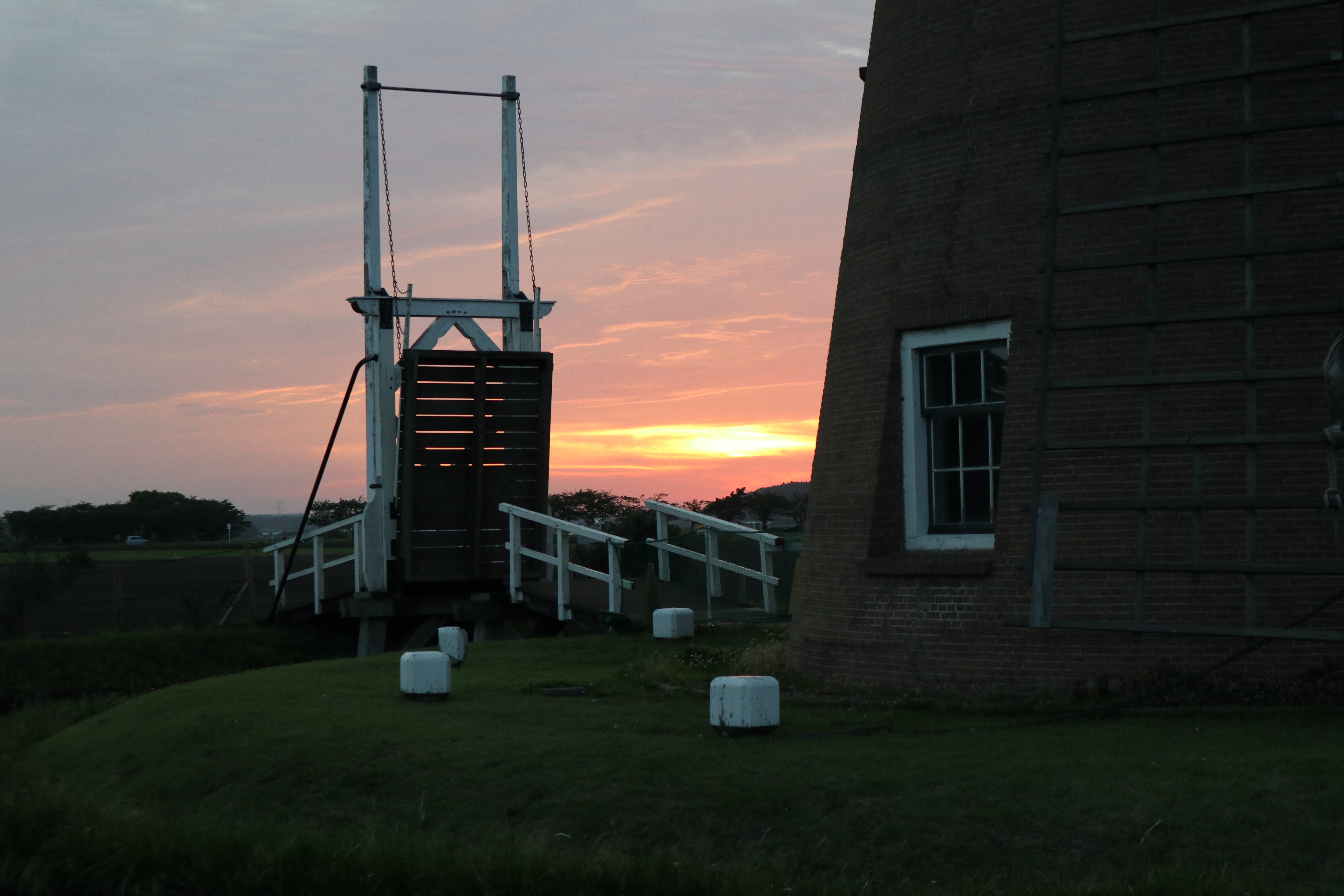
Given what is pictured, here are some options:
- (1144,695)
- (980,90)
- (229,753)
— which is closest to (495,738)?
(229,753)

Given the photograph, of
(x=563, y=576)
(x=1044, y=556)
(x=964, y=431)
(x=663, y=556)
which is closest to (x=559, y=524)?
(x=563, y=576)

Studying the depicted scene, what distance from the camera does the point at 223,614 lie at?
2353 centimetres

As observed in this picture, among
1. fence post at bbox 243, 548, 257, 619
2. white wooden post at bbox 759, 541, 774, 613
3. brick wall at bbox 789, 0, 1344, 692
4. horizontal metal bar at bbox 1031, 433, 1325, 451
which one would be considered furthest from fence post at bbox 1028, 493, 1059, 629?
fence post at bbox 243, 548, 257, 619

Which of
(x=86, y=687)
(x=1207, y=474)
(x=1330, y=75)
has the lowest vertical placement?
(x=86, y=687)

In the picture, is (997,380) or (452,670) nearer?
(997,380)

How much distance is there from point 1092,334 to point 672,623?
6702 millimetres

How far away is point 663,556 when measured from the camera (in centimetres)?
2150

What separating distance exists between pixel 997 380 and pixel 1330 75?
342 centimetres

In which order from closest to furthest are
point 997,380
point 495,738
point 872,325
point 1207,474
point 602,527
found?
point 495,738
point 1207,474
point 997,380
point 872,325
point 602,527

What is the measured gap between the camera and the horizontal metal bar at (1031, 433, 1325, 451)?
9.22 meters

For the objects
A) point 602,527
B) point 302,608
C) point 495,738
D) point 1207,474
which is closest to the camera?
point 495,738

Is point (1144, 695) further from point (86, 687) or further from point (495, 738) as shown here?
point (86, 687)

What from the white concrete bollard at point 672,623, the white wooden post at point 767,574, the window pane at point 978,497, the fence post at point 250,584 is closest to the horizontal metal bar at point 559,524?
the white concrete bollard at point 672,623

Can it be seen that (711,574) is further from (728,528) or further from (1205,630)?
(1205,630)
